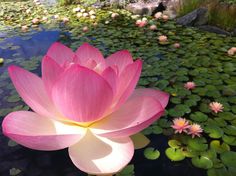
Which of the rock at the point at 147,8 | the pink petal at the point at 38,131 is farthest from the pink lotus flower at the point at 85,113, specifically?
the rock at the point at 147,8

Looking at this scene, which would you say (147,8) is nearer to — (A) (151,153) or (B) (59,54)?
(A) (151,153)

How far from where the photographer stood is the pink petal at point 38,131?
631mm

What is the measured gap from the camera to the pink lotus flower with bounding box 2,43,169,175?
658 millimetres

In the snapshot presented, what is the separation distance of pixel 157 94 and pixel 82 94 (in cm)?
22

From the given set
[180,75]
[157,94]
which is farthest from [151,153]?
[180,75]

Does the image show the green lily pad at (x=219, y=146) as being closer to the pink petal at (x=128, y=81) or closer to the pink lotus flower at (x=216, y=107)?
the pink lotus flower at (x=216, y=107)

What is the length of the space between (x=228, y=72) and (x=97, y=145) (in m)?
1.76

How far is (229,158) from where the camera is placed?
1.28 meters

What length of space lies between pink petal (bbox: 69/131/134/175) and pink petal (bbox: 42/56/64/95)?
183 mm

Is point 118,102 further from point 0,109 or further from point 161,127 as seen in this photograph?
point 0,109

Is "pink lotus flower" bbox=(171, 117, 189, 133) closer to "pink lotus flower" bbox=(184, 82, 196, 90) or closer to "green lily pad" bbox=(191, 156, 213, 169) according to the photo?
"green lily pad" bbox=(191, 156, 213, 169)

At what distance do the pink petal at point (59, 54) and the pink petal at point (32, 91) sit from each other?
0.31ft

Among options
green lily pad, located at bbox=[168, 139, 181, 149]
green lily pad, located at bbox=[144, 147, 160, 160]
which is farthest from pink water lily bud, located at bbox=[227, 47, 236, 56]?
green lily pad, located at bbox=[144, 147, 160, 160]

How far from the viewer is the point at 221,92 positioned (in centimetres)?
189
